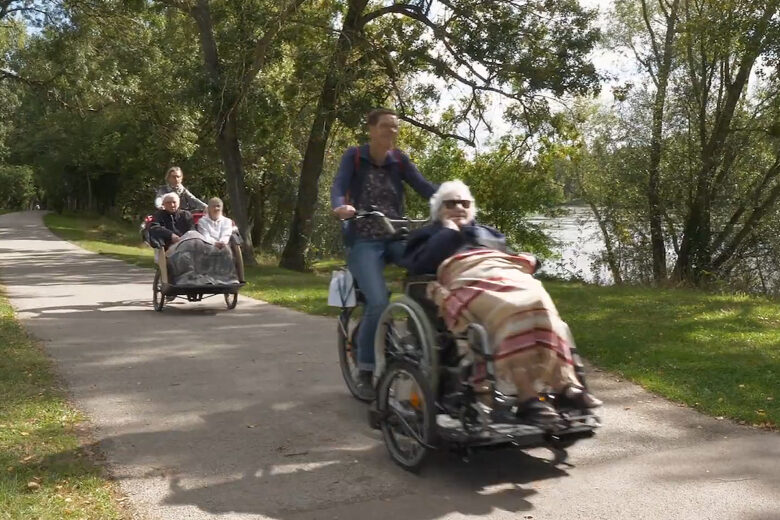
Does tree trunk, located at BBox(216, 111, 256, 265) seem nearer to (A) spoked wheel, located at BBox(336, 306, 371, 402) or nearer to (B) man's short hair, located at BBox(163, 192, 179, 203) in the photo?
(B) man's short hair, located at BBox(163, 192, 179, 203)

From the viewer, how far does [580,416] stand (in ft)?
13.8

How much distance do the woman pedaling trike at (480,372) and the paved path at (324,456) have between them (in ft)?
0.87

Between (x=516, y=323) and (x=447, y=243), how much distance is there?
0.79 meters

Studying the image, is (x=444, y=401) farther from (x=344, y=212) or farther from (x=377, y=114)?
(x=377, y=114)

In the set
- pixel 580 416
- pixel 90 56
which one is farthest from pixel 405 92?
pixel 580 416

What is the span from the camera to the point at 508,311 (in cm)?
410

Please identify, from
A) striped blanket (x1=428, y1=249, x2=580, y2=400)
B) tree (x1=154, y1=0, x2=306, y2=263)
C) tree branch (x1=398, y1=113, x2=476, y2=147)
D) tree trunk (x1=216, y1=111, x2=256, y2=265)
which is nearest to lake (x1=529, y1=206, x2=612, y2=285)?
tree branch (x1=398, y1=113, x2=476, y2=147)

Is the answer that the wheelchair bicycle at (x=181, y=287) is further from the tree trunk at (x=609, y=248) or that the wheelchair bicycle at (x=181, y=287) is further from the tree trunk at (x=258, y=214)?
the tree trunk at (x=258, y=214)

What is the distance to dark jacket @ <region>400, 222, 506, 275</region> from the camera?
4688 millimetres

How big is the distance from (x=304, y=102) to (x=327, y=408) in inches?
677

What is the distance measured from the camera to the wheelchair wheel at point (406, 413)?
4281 millimetres

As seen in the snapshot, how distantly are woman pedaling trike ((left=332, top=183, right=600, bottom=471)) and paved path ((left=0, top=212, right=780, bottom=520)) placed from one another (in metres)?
0.26

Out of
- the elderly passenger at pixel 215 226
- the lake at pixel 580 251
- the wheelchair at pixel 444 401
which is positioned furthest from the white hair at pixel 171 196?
the lake at pixel 580 251

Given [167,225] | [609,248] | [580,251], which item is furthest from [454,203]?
[580,251]
